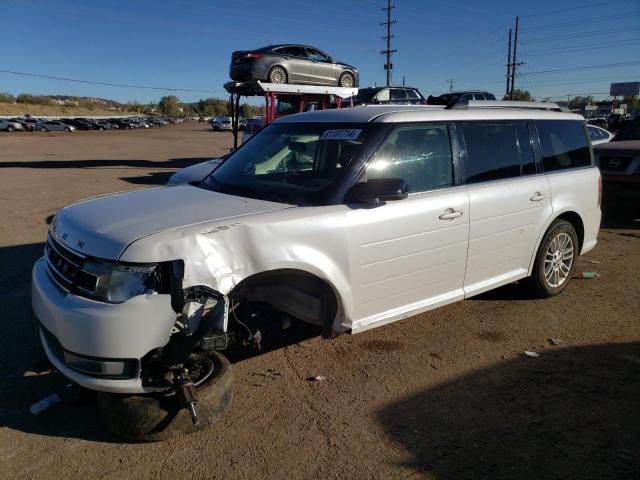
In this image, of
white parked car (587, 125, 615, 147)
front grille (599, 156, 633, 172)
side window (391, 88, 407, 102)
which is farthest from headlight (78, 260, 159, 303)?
side window (391, 88, 407, 102)

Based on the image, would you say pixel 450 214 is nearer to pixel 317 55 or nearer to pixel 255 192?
pixel 255 192

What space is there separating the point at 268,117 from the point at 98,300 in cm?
1078

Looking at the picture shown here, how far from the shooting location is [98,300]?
2.64 m

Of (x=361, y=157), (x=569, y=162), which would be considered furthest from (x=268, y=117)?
(x=361, y=157)

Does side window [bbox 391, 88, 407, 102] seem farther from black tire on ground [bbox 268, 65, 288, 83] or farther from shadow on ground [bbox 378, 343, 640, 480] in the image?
shadow on ground [bbox 378, 343, 640, 480]

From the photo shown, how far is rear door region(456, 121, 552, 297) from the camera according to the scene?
4.15 m

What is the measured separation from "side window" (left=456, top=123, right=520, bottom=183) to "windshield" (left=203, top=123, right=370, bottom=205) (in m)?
0.98

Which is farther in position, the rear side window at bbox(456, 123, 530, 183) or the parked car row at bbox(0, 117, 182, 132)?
the parked car row at bbox(0, 117, 182, 132)

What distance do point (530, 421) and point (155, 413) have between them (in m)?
2.24

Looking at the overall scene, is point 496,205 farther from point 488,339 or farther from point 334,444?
point 334,444

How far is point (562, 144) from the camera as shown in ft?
16.7

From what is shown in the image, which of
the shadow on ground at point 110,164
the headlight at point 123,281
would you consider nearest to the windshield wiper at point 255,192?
the headlight at point 123,281

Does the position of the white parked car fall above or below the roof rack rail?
below

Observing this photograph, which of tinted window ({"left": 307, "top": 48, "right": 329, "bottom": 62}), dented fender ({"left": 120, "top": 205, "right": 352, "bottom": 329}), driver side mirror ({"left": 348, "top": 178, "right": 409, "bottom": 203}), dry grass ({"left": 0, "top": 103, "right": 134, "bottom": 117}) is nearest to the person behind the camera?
dented fender ({"left": 120, "top": 205, "right": 352, "bottom": 329})
